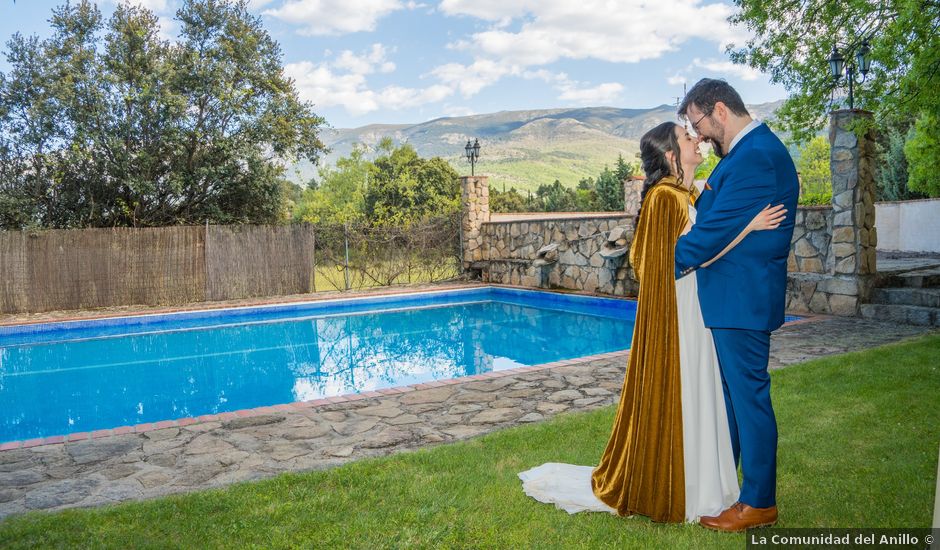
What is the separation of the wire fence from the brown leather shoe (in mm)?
13611

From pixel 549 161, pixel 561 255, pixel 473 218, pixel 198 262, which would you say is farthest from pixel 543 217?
Result: pixel 549 161

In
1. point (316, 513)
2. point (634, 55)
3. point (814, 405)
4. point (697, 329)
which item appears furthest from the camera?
point (634, 55)

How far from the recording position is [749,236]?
8.48 ft

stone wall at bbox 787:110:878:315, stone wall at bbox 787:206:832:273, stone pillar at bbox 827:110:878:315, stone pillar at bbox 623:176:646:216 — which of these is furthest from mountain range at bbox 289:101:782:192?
stone pillar at bbox 827:110:878:315

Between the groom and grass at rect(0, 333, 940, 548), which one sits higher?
the groom

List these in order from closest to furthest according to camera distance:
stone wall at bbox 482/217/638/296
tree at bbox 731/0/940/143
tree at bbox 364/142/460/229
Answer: tree at bbox 731/0/940/143 → stone wall at bbox 482/217/638/296 → tree at bbox 364/142/460/229

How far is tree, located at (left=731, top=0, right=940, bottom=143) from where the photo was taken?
8.26 meters

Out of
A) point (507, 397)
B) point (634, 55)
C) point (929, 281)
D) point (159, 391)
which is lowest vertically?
point (159, 391)

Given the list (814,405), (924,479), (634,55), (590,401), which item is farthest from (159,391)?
(634,55)

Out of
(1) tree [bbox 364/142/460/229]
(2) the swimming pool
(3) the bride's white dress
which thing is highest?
(1) tree [bbox 364/142/460/229]

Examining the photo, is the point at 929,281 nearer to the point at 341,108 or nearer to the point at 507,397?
the point at 507,397

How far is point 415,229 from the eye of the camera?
16.9 meters

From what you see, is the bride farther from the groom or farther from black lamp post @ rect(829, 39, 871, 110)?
black lamp post @ rect(829, 39, 871, 110)

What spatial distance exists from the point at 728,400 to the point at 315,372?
711 cm
